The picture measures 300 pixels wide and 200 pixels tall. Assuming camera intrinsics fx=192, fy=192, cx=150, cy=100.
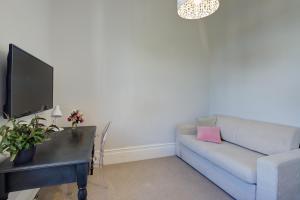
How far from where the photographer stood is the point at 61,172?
1457 millimetres

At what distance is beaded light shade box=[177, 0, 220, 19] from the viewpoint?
1.82 metres

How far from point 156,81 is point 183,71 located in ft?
2.04

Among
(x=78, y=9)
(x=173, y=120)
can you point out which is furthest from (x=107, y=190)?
(x=78, y=9)

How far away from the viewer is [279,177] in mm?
1807

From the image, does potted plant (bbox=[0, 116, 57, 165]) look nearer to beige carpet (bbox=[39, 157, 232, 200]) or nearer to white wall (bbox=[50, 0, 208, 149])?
beige carpet (bbox=[39, 157, 232, 200])

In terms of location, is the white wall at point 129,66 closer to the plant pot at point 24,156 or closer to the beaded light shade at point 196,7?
the beaded light shade at point 196,7

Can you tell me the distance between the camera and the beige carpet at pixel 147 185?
2344 mm

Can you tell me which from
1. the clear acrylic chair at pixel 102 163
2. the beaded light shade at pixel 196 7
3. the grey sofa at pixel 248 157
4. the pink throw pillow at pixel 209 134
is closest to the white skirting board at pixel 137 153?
the grey sofa at pixel 248 157

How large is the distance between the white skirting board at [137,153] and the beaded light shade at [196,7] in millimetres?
2437

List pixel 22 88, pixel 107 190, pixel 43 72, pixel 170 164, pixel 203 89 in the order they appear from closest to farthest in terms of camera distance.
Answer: pixel 22 88, pixel 43 72, pixel 107 190, pixel 170 164, pixel 203 89

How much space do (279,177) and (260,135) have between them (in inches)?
35.1

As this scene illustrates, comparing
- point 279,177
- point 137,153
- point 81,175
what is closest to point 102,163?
point 137,153

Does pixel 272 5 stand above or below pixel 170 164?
above

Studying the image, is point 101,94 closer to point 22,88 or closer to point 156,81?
point 156,81
